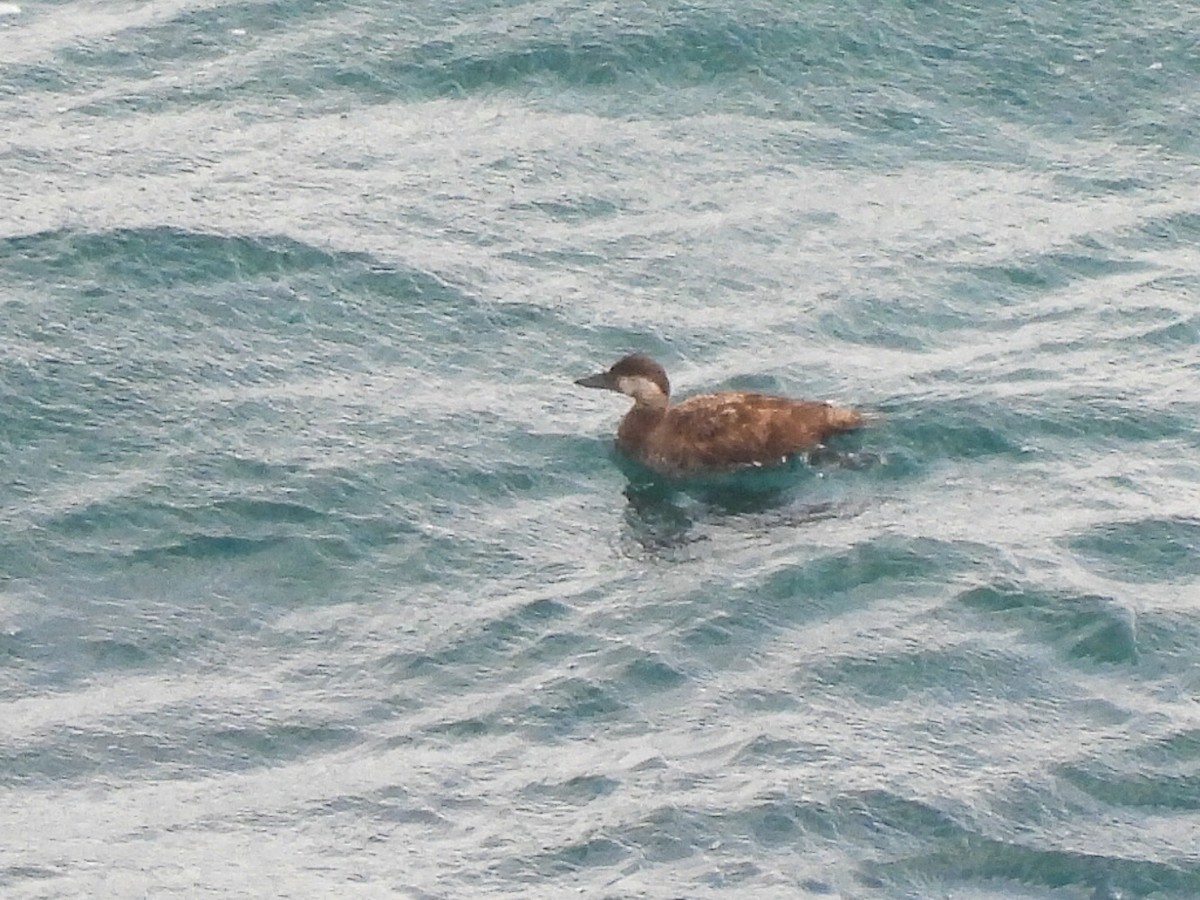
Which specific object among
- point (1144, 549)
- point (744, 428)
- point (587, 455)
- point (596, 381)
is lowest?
point (1144, 549)

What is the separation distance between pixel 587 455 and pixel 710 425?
91cm

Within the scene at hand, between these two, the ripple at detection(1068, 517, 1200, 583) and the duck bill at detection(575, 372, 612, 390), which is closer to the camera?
the ripple at detection(1068, 517, 1200, 583)

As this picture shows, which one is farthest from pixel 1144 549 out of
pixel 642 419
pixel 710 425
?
pixel 642 419

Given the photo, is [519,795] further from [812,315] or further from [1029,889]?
[812,315]

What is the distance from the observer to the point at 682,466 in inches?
591

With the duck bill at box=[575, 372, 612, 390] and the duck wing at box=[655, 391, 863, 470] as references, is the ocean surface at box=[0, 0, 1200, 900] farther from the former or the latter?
the duck bill at box=[575, 372, 612, 390]

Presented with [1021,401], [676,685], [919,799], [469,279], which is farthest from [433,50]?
[919,799]

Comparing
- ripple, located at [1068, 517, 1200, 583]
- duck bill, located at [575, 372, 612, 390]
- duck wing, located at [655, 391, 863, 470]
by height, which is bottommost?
ripple, located at [1068, 517, 1200, 583]

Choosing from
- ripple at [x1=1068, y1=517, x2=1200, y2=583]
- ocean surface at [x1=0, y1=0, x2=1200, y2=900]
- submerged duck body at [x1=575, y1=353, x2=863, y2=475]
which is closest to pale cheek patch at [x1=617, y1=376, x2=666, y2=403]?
submerged duck body at [x1=575, y1=353, x2=863, y2=475]

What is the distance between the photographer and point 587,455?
15.3 metres

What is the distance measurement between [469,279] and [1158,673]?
6.20 metres

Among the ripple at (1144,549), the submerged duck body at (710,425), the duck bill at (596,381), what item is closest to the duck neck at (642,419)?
the submerged duck body at (710,425)

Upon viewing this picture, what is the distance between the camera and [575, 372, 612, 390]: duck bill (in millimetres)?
15133

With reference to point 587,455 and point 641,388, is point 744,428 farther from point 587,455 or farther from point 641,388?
point 587,455
